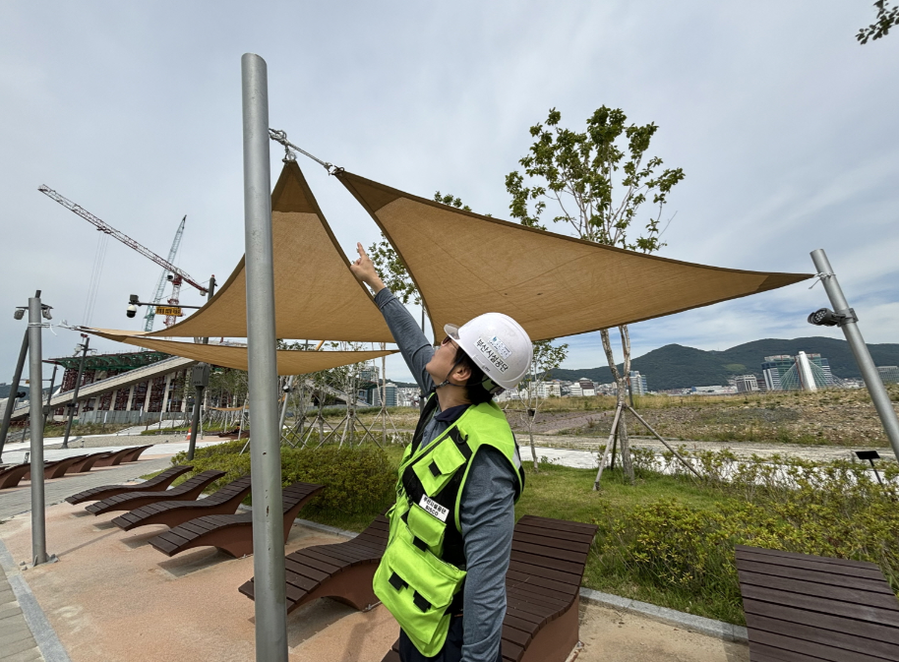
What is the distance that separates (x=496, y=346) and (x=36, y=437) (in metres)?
4.92

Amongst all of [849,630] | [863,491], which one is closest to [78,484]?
[849,630]

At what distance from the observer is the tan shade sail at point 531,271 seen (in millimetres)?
2793

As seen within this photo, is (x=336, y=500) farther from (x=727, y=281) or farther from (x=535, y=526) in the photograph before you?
(x=727, y=281)

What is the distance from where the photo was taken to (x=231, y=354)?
5.34 metres

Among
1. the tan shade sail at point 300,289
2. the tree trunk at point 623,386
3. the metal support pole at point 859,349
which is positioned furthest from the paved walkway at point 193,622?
the tree trunk at point 623,386

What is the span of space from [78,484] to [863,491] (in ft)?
42.7

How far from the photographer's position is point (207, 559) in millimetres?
3959

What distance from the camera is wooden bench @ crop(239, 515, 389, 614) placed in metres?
2.52

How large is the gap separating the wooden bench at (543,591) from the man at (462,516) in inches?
37.6

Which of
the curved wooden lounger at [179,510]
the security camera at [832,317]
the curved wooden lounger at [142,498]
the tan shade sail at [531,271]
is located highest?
the tan shade sail at [531,271]

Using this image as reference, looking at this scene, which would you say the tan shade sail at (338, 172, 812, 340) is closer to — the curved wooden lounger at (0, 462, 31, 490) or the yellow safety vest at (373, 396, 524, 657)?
the yellow safety vest at (373, 396, 524, 657)

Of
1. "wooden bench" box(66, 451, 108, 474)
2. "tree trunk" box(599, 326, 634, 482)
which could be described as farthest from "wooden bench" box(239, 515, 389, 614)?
"wooden bench" box(66, 451, 108, 474)

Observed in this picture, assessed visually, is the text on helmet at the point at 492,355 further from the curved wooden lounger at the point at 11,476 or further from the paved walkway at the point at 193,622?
the curved wooden lounger at the point at 11,476

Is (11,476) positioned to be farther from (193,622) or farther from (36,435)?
(193,622)
